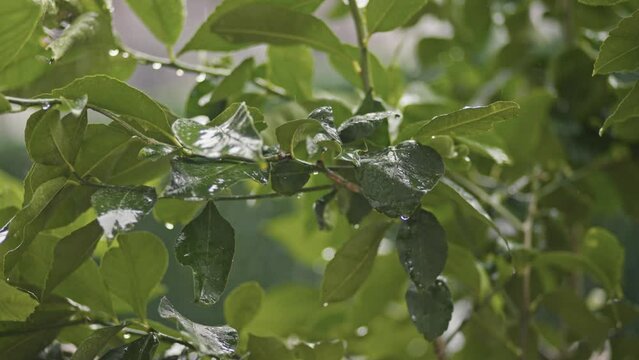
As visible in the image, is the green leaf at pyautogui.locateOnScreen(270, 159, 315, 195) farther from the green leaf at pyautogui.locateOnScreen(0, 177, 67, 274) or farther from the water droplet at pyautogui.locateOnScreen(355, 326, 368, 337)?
the water droplet at pyautogui.locateOnScreen(355, 326, 368, 337)

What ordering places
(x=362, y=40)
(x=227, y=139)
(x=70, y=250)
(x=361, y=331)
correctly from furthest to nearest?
(x=361, y=331) → (x=362, y=40) → (x=70, y=250) → (x=227, y=139)

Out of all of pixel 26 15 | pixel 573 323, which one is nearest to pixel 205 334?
pixel 26 15

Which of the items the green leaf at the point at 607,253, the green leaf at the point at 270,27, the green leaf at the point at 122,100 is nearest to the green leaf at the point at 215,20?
the green leaf at the point at 270,27

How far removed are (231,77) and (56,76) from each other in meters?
0.11

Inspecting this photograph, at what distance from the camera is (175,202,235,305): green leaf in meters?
0.39

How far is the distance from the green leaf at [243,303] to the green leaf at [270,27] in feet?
0.51

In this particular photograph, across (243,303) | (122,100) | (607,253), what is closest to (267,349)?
(243,303)

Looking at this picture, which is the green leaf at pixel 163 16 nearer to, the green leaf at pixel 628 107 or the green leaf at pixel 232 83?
the green leaf at pixel 232 83

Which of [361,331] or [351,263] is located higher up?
[351,263]

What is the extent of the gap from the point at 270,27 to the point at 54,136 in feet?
0.55

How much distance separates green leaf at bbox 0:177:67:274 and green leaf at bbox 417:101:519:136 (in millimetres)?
184

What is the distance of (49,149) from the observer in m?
Result: 0.40

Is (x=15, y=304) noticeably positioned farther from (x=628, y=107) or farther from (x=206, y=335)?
(x=628, y=107)

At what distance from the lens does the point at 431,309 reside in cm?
49
